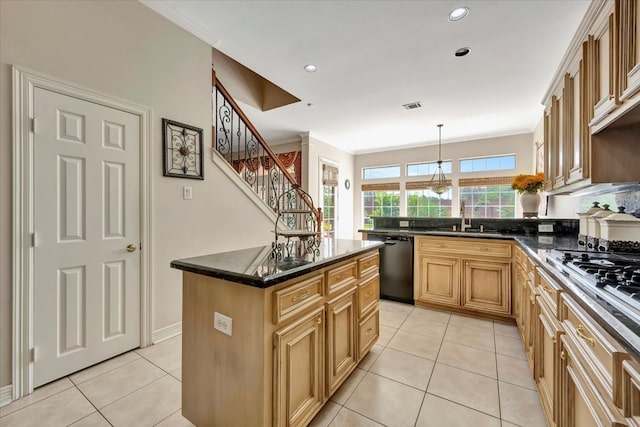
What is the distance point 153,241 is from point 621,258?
3349 millimetres

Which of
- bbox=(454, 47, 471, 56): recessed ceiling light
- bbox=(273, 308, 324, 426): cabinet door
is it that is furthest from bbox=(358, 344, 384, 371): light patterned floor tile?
bbox=(454, 47, 471, 56): recessed ceiling light

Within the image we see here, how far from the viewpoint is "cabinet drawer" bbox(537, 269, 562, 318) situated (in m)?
1.34

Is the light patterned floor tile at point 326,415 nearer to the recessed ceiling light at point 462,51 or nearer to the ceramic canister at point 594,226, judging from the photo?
the ceramic canister at point 594,226

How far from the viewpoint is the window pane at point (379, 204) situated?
22.6 feet

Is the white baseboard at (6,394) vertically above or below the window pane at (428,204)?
below

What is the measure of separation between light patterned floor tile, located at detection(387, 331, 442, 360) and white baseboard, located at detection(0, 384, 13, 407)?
2660 millimetres

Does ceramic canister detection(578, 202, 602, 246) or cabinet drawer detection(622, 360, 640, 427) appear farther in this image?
ceramic canister detection(578, 202, 602, 246)

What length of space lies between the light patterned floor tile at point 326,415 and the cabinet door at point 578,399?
112 cm

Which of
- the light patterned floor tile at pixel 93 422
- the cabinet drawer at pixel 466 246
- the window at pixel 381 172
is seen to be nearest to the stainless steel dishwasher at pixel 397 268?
the cabinet drawer at pixel 466 246

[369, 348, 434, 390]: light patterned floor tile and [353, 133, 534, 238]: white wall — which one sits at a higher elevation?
[353, 133, 534, 238]: white wall

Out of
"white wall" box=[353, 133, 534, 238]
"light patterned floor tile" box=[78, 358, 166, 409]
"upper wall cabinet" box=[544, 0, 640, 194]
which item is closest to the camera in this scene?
"upper wall cabinet" box=[544, 0, 640, 194]

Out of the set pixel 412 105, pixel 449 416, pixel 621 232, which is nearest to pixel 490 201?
pixel 412 105

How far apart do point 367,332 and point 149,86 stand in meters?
2.79

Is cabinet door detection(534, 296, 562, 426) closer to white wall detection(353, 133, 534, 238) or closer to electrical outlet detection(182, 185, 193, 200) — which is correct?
electrical outlet detection(182, 185, 193, 200)
